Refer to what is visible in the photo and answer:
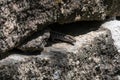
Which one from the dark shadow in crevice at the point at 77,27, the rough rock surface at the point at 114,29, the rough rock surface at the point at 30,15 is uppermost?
the rough rock surface at the point at 30,15

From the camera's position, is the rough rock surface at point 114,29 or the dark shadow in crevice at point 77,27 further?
the rough rock surface at point 114,29

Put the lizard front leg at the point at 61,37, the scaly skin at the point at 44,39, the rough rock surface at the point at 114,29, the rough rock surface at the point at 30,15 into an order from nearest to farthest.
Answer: the rough rock surface at the point at 30,15
the scaly skin at the point at 44,39
the lizard front leg at the point at 61,37
the rough rock surface at the point at 114,29

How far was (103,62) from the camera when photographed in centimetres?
258

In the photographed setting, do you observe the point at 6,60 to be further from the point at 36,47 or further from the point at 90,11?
the point at 90,11

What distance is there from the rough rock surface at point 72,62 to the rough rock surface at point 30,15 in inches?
4.9

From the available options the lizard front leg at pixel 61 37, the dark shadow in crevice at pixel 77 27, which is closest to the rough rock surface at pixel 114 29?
the dark shadow in crevice at pixel 77 27

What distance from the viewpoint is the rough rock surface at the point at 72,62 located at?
2131mm

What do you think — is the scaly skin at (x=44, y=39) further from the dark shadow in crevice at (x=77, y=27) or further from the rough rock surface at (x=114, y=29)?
the rough rock surface at (x=114, y=29)

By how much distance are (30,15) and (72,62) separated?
0.44 metres

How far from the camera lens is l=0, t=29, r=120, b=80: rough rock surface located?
2.13 metres

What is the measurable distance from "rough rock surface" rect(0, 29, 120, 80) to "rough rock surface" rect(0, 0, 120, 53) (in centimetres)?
12

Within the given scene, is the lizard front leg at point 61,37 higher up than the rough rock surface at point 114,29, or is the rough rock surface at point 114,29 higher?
the lizard front leg at point 61,37

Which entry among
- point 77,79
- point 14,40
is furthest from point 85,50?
point 14,40

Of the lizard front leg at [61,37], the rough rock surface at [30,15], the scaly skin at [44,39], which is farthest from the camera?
the lizard front leg at [61,37]
